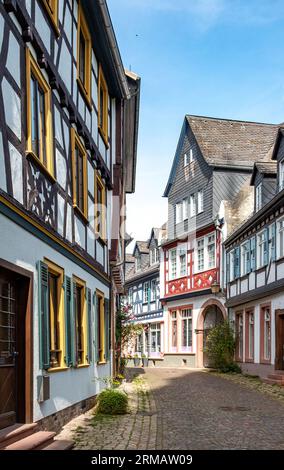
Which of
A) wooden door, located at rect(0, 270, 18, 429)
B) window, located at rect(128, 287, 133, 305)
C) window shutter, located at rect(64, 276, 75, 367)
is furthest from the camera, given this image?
window, located at rect(128, 287, 133, 305)

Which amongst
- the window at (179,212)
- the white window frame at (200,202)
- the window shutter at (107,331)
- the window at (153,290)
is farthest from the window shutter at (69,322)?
the window at (153,290)

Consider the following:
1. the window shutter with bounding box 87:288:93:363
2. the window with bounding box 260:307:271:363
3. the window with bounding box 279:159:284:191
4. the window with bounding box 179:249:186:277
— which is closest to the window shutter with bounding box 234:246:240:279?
the window with bounding box 260:307:271:363

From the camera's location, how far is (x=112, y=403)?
11609mm

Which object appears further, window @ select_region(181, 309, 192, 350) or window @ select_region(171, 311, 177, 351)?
A: window @ select_region(171, 311, 177, 351)

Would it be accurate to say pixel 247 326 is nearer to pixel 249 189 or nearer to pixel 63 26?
pixel 249 189

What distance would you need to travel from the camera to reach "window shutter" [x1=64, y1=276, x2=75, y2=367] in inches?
410

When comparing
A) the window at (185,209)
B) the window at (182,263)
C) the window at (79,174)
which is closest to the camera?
the window at (79,174)

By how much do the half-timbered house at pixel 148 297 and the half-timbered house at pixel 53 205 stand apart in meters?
23.9

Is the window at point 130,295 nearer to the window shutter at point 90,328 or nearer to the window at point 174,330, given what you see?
the window at point 174,330

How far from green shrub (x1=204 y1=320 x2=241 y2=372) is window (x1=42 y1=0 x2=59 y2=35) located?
19.2 m

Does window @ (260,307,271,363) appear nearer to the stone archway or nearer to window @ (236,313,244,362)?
window @ (236,313,244,362)

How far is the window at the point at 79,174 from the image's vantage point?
1126 cm

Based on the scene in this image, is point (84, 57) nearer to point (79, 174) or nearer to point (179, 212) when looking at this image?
point (79, 174)

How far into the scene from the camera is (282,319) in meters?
20.9
